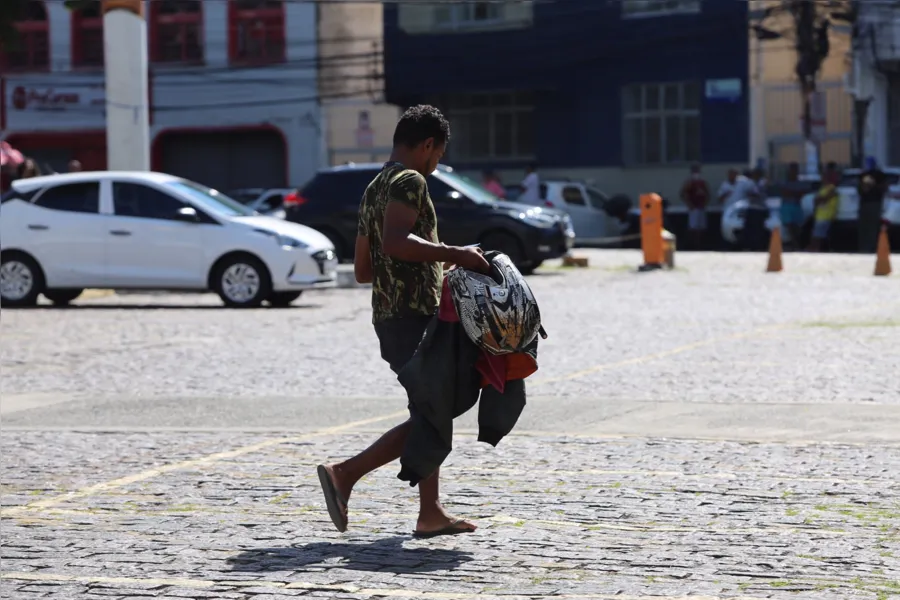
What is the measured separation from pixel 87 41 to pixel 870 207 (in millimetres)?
24192

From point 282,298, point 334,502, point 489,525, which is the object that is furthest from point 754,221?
point 334,502

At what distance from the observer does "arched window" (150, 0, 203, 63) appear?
1849 inches

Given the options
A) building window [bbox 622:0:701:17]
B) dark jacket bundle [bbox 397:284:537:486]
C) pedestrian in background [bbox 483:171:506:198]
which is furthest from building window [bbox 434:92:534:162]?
dark jacket bundle [bbox 397:284:537:486]

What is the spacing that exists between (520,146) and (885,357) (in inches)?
1235

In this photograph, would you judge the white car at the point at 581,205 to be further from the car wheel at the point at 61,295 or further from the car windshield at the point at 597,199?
the car wheel at the point at 61,295

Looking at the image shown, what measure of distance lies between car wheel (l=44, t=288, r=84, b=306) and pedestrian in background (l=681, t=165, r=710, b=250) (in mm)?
18829

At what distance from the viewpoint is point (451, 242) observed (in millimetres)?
25141

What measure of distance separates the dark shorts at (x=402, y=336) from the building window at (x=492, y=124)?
124 ft

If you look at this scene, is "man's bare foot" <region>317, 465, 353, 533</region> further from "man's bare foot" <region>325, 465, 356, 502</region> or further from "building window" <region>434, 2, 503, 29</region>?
"building window" <region>434, 2, 503, 29</region>

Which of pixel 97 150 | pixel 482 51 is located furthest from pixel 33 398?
pixel 97 150

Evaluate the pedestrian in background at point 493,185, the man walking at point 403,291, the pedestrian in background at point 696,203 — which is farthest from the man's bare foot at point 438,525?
the pedestrian in background at point 696,203

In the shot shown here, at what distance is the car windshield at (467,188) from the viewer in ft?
83.3

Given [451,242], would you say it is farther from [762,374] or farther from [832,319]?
[762,374]

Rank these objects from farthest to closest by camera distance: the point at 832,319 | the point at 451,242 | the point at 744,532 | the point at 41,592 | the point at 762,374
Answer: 1. the point at 451,242
2. the point at 832,319
3. the point at 762,374
4. the point at 744,532
5. the point at 41,592
